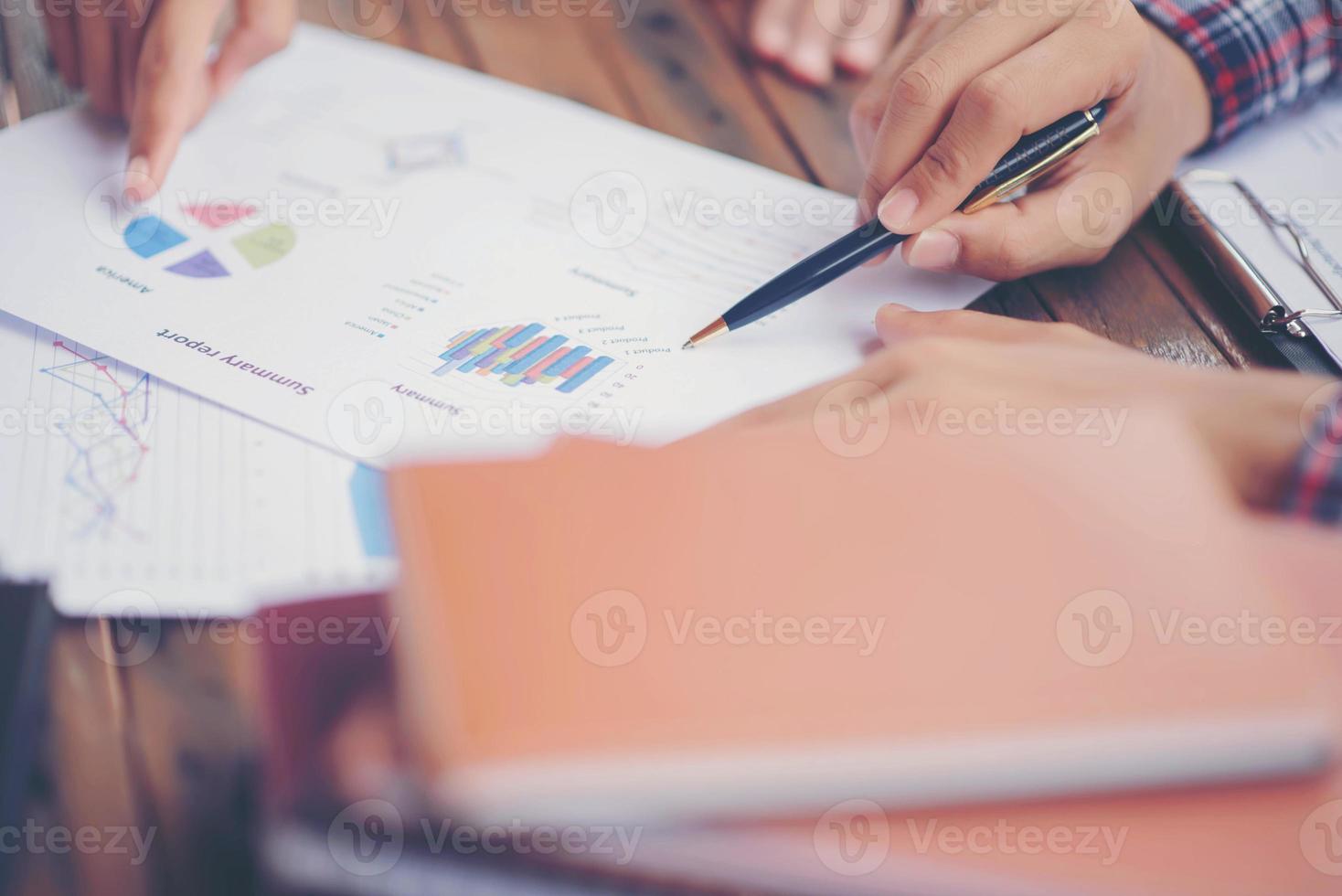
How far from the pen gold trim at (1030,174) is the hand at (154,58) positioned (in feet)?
1.86

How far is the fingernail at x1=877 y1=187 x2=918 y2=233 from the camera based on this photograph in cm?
68

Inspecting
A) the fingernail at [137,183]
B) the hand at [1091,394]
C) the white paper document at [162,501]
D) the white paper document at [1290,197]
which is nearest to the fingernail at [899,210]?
the hand at [1091,394]

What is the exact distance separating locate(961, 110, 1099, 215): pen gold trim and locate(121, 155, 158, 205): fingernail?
0.57 meters

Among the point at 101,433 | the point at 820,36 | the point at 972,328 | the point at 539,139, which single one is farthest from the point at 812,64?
the point at 101,433

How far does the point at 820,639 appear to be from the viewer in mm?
375

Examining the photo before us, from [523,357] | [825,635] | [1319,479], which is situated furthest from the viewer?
[523,357]

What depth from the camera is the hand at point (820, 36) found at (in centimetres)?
92

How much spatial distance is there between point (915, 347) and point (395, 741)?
0.34 meters

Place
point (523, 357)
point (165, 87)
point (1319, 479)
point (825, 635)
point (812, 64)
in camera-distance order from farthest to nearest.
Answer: point (812, 64) < point (165, 87) < point (523, 357) < point (1319, 479) < point (825, 635)

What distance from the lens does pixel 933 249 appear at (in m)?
0.70

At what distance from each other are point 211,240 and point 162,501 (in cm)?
25

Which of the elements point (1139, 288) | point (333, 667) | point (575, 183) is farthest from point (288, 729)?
point (1139, 288)

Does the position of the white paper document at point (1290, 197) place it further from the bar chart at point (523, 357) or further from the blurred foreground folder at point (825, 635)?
the bar chart at point (523, 357)

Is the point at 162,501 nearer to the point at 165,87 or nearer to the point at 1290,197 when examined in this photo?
the point at 165,87
